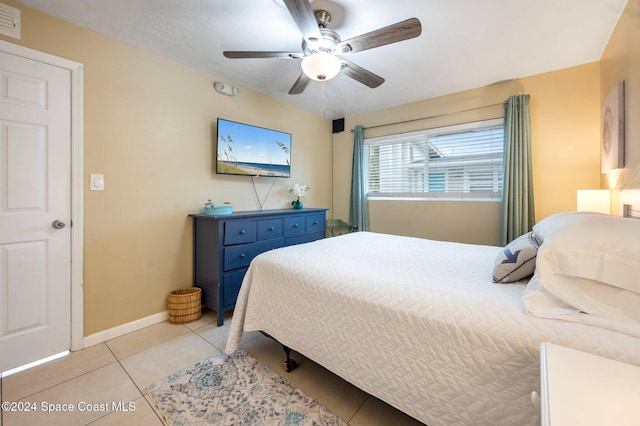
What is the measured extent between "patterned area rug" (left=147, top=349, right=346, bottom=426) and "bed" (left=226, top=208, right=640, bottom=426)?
0.25m

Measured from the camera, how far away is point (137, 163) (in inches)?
88.0

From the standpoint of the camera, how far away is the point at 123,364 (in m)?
1.77

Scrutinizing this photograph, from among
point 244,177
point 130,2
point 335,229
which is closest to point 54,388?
point 244,177

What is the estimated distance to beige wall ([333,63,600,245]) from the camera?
97.3 inches

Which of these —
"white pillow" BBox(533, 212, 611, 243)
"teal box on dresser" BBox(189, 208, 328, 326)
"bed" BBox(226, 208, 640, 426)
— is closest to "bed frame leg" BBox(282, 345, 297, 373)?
"bed" BBox(226, 208, 640, 426)

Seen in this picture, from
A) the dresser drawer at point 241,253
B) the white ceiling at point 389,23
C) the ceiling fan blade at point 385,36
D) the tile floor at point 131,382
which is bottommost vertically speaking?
the tile floor at point 131,382

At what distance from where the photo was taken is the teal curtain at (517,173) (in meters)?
2.66

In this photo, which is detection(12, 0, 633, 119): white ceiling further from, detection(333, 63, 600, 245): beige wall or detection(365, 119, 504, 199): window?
detection(365, 119, 504, 199): window

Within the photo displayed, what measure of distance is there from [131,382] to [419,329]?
174 centimetres

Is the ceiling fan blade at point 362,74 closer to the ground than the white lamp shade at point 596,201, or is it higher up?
higher up

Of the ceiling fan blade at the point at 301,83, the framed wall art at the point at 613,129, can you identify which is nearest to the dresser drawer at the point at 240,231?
the ceiling fan blade at the point at 301,83

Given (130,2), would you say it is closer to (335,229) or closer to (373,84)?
(373,84)

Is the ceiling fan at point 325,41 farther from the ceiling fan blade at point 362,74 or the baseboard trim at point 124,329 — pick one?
the baseboard trim at point 124,329

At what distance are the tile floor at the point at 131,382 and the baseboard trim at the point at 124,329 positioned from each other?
0.17 feet
